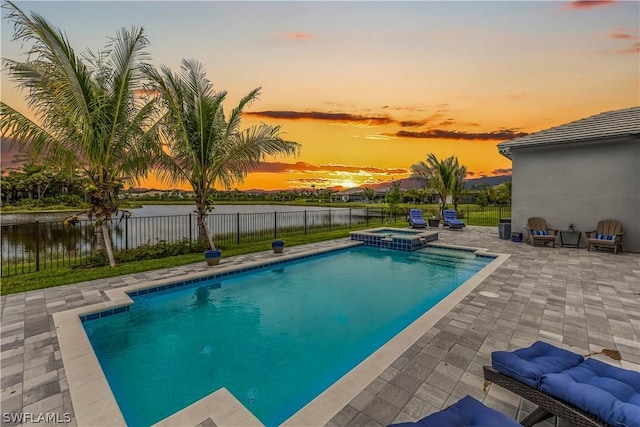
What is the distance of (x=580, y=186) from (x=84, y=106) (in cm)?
1502

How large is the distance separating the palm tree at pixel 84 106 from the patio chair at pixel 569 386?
8345mm

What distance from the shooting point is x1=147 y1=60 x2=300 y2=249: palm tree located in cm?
808

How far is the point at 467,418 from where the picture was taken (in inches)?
68.3

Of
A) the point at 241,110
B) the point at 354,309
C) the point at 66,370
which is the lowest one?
the point at 354,309

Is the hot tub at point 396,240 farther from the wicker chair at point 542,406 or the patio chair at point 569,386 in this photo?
the wicker chair at point 542,406

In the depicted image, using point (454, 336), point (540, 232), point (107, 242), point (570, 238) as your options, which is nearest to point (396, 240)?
point (540, 232)

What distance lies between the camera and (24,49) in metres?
5.79

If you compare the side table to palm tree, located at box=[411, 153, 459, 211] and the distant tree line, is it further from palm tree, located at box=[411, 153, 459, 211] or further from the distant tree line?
the distant tree line

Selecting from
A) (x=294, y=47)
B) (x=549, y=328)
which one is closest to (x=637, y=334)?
(x=549, y=328)

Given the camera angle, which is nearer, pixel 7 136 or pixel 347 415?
pixel 347 415

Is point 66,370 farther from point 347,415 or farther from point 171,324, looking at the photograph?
point 347,415

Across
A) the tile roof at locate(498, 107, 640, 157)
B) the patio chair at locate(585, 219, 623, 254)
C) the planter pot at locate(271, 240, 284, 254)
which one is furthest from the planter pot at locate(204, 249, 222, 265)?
the patio chair at locate(585, 219, 623, 254)

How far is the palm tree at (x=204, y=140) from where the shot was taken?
8080mm

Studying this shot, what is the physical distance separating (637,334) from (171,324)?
659 centimetres
